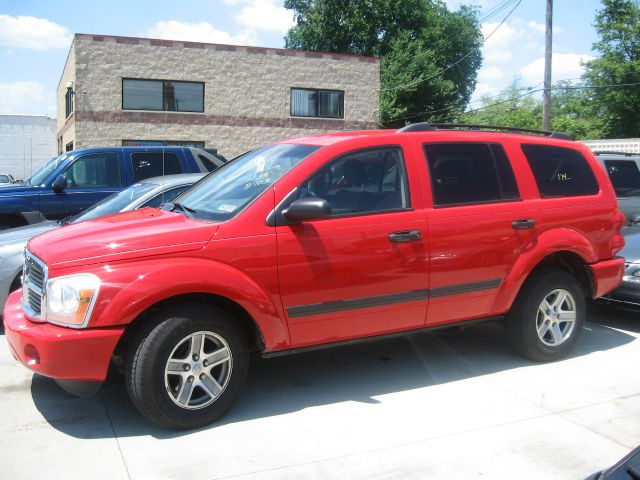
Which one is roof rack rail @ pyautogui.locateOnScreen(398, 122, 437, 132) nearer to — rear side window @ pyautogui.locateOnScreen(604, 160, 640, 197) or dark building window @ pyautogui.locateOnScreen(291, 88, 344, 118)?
rear side window @ pyautogui.locateOnScreen(604, 160, 640, 197)

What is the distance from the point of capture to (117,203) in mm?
6629

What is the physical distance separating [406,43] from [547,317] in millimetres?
37593

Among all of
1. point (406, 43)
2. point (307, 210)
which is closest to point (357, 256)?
point (307, 210)

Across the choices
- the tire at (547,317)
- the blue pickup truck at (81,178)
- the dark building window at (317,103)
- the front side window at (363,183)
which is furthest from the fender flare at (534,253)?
the dark building window at (317,103)

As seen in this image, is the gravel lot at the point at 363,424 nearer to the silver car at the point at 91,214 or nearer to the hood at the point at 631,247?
the silver car at the point at 91,214

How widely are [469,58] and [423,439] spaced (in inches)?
1885

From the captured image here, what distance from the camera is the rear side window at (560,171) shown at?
5.24 meters

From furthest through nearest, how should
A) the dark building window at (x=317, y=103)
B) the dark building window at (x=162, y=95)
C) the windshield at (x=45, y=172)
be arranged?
1. the dark building window at (x=317, y=103)
2. the dark building window at (x=162, y=95)
3. the windshield at (x=45, y=172)

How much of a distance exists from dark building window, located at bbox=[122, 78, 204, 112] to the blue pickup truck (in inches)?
594

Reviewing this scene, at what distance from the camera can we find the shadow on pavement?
4172mm

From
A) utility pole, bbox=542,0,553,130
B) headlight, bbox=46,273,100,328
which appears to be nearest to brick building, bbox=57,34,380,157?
utility pole, bbox=542,0,553,130

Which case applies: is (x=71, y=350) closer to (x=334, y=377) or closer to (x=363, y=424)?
(x=363, y=424)

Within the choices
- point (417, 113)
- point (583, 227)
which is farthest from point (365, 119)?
point (583, 227)

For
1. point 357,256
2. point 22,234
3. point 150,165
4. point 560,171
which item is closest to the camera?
point 357,256
